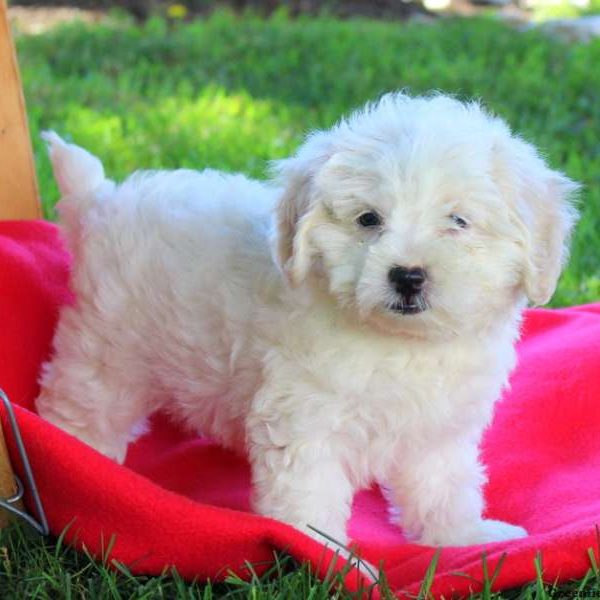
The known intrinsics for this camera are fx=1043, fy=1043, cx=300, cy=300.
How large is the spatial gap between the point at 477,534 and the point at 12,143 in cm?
240

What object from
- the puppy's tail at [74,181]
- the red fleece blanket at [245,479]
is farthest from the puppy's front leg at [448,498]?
the puppy's tail at [74,181]

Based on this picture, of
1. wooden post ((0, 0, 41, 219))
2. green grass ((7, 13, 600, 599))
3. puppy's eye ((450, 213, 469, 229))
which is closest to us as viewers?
puppy's eye ((450, 213, 469, 229))

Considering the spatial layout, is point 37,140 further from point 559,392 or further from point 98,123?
point 559,392

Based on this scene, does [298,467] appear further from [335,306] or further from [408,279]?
[408,279]

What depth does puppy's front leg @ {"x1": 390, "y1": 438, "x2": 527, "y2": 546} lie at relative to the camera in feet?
10.5

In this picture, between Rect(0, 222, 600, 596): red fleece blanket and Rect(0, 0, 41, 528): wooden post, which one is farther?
Rect(0, 0, 41, 528): wooden post

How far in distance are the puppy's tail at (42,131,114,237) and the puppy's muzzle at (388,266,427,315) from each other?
1.43 m

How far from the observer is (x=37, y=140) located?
20.5 feet

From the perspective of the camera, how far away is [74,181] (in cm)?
365

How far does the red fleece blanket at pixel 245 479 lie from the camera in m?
2.76

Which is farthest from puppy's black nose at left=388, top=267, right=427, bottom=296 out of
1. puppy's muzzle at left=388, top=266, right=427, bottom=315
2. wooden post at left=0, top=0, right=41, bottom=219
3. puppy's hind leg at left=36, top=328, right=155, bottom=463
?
wooden post at left=0, top=0, right=41, bottom=219

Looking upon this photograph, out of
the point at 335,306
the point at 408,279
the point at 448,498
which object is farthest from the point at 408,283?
the point at 448,498

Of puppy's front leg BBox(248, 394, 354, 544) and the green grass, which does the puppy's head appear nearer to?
puppy's front leg BBox(248, 394, 354, 544)

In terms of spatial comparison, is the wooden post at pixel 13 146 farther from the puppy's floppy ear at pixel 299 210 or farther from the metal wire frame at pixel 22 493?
the puppy's floppy ear at pixel 299 210
